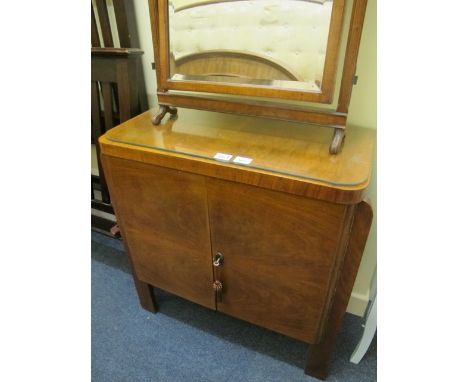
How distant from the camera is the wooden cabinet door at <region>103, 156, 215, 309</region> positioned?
2.66 feet

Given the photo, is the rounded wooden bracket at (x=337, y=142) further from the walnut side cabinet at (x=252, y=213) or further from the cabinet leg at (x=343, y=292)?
the cabinet leg at (x=343, y=292)

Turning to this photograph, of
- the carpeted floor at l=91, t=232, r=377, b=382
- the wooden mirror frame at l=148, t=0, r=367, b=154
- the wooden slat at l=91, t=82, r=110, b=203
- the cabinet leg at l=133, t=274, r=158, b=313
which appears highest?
the wooden mirror frame at l=148, t=0, r=367, b=154

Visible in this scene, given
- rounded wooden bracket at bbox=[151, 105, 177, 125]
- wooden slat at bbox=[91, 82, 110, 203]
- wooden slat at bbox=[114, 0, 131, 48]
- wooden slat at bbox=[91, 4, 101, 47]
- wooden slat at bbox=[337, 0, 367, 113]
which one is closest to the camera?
wooden slat at bbox=[337, 0, 367, 113]

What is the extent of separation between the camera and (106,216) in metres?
1.47

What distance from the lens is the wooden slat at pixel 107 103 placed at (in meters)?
1.22

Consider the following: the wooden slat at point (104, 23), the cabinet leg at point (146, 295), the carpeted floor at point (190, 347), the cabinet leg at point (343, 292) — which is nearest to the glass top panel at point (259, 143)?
the cabinet leg at point (343, 292)

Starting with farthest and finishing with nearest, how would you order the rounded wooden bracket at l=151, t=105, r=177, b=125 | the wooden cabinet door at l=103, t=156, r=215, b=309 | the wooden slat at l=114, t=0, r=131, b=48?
the wooden slat at l=114, t=0, r=131, b=48
the rounded wooden bracket at l=151, t=105, r=177, b=125
the wooden cabinet door at l=103, t=156, r=215, b=309

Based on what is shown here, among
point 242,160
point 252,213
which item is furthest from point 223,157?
point 252,213

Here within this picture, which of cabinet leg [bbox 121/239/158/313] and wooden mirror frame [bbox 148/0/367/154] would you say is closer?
wooden mirror frame [bbox 148/0/367/154]

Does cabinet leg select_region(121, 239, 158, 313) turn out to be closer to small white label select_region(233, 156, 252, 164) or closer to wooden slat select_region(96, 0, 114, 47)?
small white label select_region(233, 156, 252, 164)

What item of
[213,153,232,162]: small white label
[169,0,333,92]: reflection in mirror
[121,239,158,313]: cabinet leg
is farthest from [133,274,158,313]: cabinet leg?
[169,0,333,92]: reflection in mirror

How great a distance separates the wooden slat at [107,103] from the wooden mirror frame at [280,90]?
17.0 inches

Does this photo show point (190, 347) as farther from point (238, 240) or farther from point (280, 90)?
point (280, 90)
